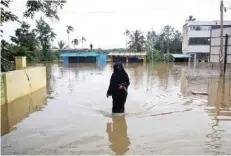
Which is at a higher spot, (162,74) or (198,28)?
(198,28)

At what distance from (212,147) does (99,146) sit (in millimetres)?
2192

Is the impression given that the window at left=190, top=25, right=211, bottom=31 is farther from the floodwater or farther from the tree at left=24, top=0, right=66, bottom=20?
the tree at left=24, top=0, right=66, bottom=20

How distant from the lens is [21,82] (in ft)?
42.8

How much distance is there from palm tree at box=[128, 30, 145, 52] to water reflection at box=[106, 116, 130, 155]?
70367 millimetres

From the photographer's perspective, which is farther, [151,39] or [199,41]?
[151,39]

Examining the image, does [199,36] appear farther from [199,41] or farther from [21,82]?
[21,82]

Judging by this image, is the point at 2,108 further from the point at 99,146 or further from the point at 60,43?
the point at 60,43

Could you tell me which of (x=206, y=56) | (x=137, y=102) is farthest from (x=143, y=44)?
(x=137, y=102)

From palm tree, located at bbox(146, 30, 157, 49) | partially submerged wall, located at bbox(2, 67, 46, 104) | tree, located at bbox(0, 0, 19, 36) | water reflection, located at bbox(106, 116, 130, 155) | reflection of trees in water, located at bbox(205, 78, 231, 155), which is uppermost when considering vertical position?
palm tree, located at bbox(146, 30, 157, 49)

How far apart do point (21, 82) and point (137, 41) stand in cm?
6831

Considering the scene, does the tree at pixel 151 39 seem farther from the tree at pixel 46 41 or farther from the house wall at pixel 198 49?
the tree at pixel 46 41

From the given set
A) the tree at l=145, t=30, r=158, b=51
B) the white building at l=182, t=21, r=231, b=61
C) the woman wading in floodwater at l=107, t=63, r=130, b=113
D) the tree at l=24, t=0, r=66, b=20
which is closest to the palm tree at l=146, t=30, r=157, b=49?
the tree at l=145, t=30, r=158, b=51

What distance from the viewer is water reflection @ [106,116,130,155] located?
620 centimetres

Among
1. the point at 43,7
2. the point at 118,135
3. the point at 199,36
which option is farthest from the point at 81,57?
the point at 43,7
